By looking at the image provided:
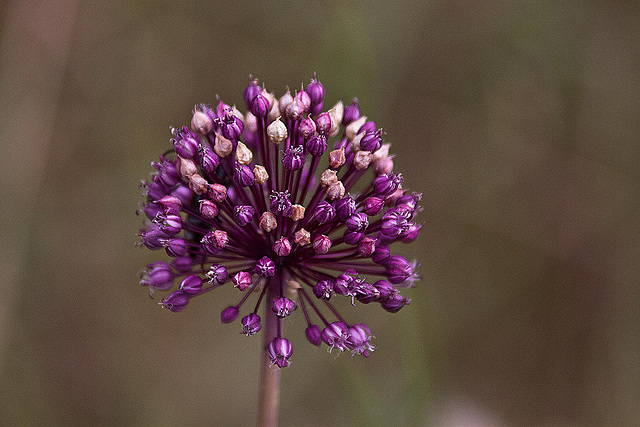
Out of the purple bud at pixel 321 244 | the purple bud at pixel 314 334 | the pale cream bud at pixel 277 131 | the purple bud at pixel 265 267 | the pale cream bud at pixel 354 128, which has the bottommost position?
the purple bud at pixel 314 334

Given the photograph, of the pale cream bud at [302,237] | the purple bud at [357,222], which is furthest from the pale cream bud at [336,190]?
the pale cream bud at [302,237]

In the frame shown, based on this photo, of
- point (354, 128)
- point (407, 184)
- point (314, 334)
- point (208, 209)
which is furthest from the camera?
point (407, 184)

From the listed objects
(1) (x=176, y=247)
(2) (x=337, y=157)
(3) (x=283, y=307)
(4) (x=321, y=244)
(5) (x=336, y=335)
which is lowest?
(5) (x=336, y=335)

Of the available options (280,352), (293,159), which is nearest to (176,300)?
(280,352)

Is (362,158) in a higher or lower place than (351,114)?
lower

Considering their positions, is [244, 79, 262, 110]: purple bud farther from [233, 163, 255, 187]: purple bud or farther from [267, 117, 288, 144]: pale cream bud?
[233, 163, 255, 187]: purple bud

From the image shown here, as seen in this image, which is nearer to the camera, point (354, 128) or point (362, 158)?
point (362, 158)

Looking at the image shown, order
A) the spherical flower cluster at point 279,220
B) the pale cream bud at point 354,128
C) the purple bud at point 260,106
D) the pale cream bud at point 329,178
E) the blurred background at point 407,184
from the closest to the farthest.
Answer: the spherical flower cluster at point 279,220, the pale cream bud at point 329,178, the purple bud at point 260,106, the pale cream bud at point 354,128, the blurred background at point 407,184

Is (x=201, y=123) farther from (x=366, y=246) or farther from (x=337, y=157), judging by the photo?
(x=366, y=246)

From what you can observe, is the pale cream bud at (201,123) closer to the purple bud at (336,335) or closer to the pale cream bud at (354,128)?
the pale cream bud at (354,128)
